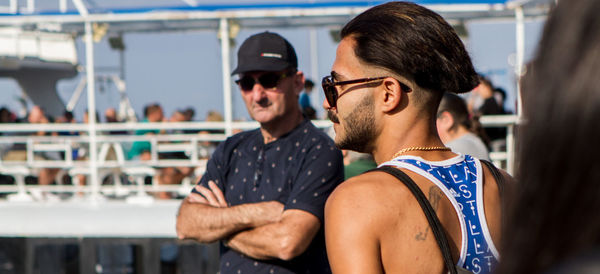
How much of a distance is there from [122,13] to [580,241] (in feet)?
26.7

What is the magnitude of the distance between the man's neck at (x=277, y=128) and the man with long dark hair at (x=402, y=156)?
1156 mm

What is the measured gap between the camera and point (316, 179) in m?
2.78

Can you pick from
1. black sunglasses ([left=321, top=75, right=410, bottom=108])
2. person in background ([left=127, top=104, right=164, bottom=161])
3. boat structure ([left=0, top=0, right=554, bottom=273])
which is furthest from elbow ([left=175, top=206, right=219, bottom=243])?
person in background ([left=127, top=104, right=164, bottom=161])

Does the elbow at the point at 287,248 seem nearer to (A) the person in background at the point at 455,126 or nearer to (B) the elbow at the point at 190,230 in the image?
(B) the elbow at the point at 190,230

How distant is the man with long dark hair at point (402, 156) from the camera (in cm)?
143

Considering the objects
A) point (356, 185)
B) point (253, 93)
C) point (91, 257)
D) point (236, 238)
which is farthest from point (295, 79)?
point (91, 257)

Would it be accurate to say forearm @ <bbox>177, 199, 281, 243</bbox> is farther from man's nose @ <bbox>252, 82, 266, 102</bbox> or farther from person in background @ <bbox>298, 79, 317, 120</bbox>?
person in background @ <bbox>298, 79, 317, 120</bbox>

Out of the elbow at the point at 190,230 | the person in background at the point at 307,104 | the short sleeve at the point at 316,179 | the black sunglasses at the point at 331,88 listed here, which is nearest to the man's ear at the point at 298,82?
the short sleeve at the point at 316,179

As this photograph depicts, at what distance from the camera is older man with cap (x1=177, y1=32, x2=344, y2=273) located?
8.82ft

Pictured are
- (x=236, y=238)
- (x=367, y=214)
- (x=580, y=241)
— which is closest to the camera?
(x=580, y=241)

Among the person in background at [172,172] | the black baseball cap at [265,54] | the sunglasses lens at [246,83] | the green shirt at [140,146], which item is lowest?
the person in background at [172,172]

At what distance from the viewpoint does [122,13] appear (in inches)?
322

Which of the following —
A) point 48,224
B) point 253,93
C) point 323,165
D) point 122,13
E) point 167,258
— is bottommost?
point 167,258

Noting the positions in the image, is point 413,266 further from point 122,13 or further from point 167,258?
point 167,258
